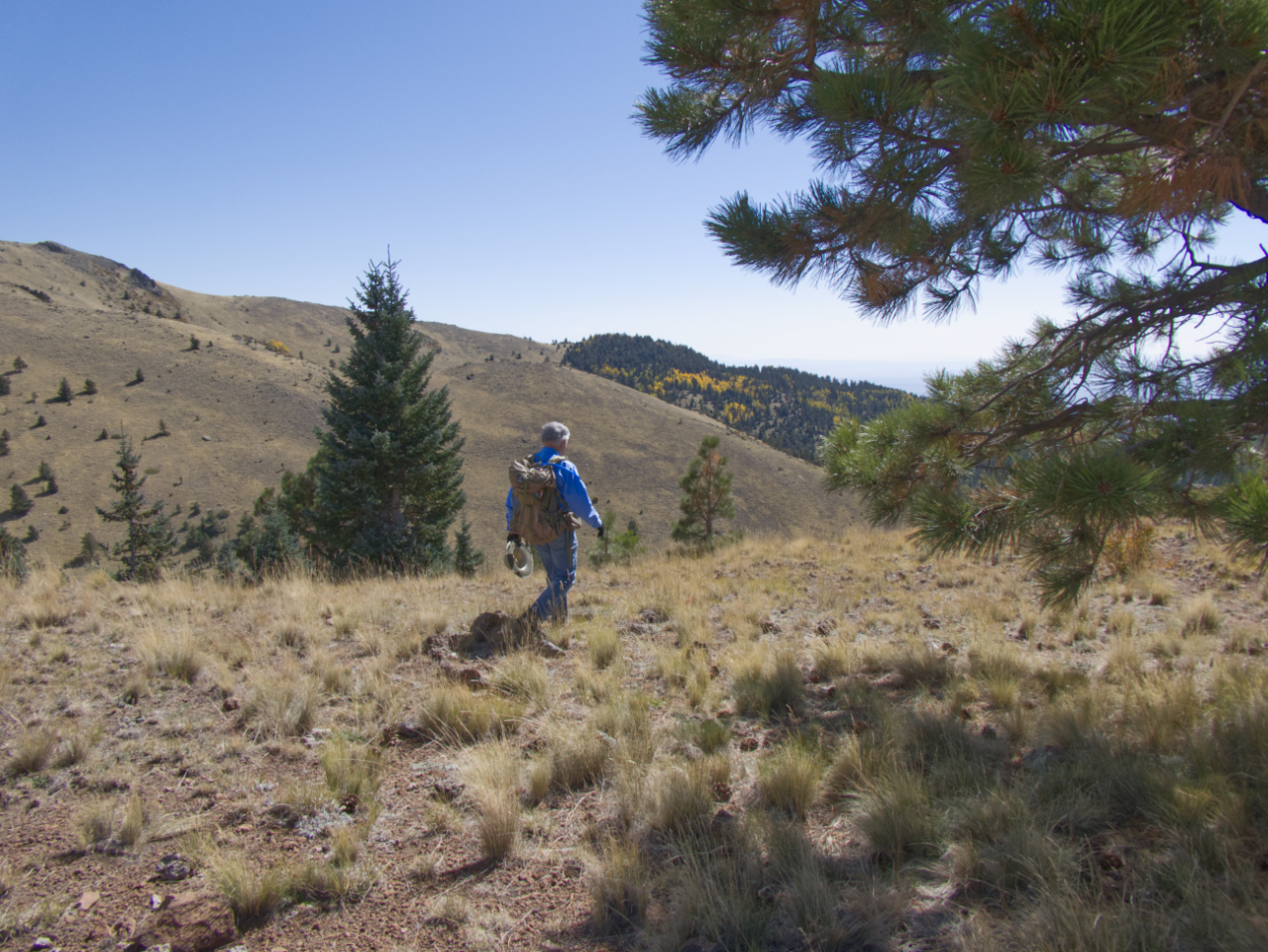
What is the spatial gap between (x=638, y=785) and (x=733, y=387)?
6314 inches

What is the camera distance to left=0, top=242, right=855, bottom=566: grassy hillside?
2146 inches

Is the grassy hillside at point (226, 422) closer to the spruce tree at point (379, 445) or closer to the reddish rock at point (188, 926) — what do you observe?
the spruce tree at point (379, 445)

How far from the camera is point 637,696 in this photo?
3.88m

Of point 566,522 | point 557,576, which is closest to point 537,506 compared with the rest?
point 566,522

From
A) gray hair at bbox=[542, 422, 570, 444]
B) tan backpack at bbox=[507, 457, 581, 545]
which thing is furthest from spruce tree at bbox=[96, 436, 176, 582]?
gray hair at bbox=[542, 422, 570, 444]

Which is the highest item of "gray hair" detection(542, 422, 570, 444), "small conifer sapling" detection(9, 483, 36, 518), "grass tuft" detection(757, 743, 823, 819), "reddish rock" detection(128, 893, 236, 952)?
"gray hair" detection(542, 422, 570, 444)

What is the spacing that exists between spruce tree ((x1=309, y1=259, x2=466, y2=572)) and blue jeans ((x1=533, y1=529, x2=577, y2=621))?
13933mm

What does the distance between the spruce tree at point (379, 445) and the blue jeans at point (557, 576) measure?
13.9 metres

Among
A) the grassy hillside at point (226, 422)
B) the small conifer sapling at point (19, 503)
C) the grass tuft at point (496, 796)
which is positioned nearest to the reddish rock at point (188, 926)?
the grass tuft at point (496, 796)

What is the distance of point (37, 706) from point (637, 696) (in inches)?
149

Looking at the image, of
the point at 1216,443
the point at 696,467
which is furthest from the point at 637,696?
the point at 696,467

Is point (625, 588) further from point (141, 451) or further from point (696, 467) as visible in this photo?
point (141, 451)

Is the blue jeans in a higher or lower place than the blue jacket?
lower

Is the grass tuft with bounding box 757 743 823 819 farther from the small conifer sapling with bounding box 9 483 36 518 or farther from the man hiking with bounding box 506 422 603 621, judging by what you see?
the small conifer sapling with bounding box 9 483 36 518
